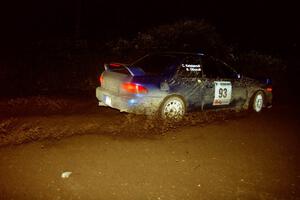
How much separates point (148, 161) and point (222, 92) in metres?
3.75

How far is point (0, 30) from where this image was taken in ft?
62.5

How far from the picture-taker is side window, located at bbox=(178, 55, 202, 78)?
27.2 ft

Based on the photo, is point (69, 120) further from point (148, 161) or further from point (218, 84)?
point (218, 84)

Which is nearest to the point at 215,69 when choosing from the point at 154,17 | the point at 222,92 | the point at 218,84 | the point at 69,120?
the point at 218,84

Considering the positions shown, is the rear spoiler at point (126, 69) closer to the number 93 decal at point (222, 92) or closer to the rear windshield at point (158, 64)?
the rear windshield at point (158, 64)

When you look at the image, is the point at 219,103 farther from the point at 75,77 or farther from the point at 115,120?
the point at 75,77

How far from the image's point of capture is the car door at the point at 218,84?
8758 millimetres

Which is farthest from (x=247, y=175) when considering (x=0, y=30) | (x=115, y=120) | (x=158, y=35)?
(x=0, y=30)

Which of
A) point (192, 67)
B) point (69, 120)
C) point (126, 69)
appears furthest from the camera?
point (192, 67)

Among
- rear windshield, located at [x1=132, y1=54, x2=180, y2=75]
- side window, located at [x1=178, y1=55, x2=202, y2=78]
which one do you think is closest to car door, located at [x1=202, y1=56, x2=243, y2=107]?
side window, located at [x1=178, y1=55, x2=202, y2=78]

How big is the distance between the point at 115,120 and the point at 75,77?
5.61m

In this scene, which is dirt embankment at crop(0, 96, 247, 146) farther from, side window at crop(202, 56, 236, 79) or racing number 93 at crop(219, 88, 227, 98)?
side window at crop(202, 56, 236, 79)

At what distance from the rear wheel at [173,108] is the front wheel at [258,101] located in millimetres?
2451

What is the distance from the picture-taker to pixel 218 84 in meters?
8.91
